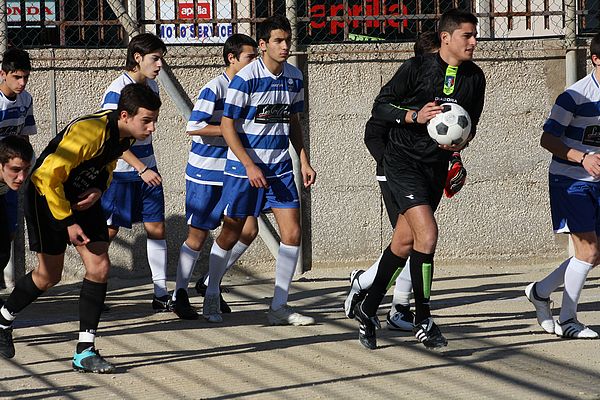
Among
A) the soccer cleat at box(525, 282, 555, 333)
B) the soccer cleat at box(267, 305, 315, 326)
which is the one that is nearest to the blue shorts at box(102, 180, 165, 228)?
the soccer cleat at box(267, 305, 315, 326)

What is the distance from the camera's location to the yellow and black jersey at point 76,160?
230 inches

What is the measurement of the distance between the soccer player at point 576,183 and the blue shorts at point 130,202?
285 centimetres

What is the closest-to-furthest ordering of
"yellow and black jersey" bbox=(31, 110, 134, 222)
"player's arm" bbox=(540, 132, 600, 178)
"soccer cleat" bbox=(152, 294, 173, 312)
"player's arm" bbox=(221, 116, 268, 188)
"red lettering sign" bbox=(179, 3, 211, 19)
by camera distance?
"yellow and black jersey" bbox=(31, 110, 134, 222) → "player's arm" bbox=(540, 132, 600, 178) → "player's arm" bbox=(221, 116, 268, 188) → "soccer cleat" bbox=(152, 294, 173, 312) → "red lettering sign" bbox=(179, 3, 211, 19)

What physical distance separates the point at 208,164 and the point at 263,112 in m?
0.88

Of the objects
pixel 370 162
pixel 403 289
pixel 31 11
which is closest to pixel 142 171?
pixel 403 289

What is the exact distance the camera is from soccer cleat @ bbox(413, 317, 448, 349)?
20.8 ft

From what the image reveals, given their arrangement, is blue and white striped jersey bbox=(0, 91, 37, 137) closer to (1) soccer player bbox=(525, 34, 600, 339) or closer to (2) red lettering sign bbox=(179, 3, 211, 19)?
(2) red lettering sign bbox=(179, 3, 211, 19)

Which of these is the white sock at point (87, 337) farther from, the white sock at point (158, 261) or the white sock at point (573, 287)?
the white sock at point (573, 287)

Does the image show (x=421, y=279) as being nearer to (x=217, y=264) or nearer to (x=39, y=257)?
(x=217, y=264)

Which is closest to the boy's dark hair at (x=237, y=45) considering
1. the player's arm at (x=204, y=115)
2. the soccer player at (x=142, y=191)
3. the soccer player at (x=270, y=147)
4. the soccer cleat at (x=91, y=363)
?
the player's arm at (x=204, y=115)

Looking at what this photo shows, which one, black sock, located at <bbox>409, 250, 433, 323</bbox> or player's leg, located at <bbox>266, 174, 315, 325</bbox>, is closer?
black sock, located at <bbox>409, 250, 433, 323</bbox>

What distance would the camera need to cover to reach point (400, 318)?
721 cm

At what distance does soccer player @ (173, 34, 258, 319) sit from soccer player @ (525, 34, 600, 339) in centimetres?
236

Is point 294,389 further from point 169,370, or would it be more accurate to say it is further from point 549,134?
point 549,134
